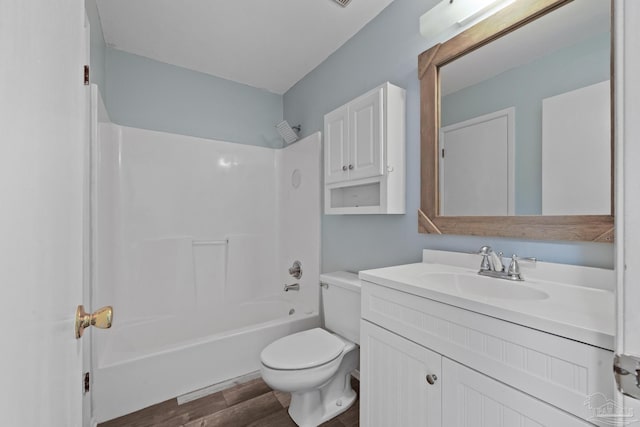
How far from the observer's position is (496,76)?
1.26 metres

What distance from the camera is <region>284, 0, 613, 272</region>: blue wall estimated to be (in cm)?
121

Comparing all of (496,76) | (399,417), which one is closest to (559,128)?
(496,76)

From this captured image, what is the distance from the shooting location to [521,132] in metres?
1.18

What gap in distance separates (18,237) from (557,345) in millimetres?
1033

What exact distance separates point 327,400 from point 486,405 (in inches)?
42.7

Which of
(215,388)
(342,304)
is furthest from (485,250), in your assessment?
(215,388)

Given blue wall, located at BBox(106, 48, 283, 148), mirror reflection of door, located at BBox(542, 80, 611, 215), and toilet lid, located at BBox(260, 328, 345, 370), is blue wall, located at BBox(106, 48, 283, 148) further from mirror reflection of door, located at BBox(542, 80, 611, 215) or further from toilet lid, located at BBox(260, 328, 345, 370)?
mirror reflection of door, located at BBox(542, 80, 611, 215)

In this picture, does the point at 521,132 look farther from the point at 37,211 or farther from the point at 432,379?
the point at 37,211

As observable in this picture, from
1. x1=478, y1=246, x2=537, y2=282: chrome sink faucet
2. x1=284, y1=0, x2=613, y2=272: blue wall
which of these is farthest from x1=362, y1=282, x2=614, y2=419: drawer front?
x1=284, y1=0, x2=613, y2=272: blue wall

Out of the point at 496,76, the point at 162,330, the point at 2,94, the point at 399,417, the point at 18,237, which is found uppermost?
the point at 496,76

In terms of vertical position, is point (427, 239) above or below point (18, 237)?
below

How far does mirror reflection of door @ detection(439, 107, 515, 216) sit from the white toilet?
0.73 metres

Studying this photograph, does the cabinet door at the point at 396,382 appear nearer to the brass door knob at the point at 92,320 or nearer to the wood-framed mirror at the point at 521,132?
the wood-framed mirror at the point at 521,132

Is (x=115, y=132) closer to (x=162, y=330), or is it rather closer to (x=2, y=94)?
(x=162, y=330)
